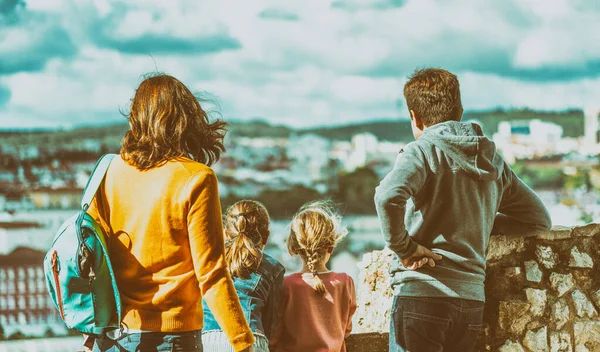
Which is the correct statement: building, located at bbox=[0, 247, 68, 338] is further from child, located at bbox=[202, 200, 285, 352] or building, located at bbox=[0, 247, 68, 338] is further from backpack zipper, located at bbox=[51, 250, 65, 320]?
backpack zipper, located at bbox=[51, 250, 65, 320]

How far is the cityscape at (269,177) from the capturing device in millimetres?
53281

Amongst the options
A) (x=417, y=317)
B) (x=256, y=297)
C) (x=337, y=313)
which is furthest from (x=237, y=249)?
(x=417, y=317)

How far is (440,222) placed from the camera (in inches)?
74.7

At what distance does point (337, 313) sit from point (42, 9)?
10029 centimetres

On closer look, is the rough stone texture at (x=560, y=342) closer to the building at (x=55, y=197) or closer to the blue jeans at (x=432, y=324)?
the blue jeans at (x=432, y=324)

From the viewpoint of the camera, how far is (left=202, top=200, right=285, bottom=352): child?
2.05m

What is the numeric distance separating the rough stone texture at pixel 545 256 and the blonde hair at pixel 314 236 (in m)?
0.63

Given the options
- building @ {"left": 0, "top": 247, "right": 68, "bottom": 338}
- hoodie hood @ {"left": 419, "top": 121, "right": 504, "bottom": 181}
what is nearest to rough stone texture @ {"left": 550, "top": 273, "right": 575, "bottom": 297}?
hoodie hood @ {"left": 419, "top": 121, "right": 504, "bottom": 181}

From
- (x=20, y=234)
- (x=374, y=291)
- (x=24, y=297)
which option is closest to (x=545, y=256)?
(x=374, y=291)

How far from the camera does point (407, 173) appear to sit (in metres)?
1.80

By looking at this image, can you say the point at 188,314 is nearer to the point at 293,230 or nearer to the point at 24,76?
the point at 293,230

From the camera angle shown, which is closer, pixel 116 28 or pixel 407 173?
pixel 407 173

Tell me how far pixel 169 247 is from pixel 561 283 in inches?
55.4

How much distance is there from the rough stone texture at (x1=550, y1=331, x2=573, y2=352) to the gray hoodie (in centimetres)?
50
